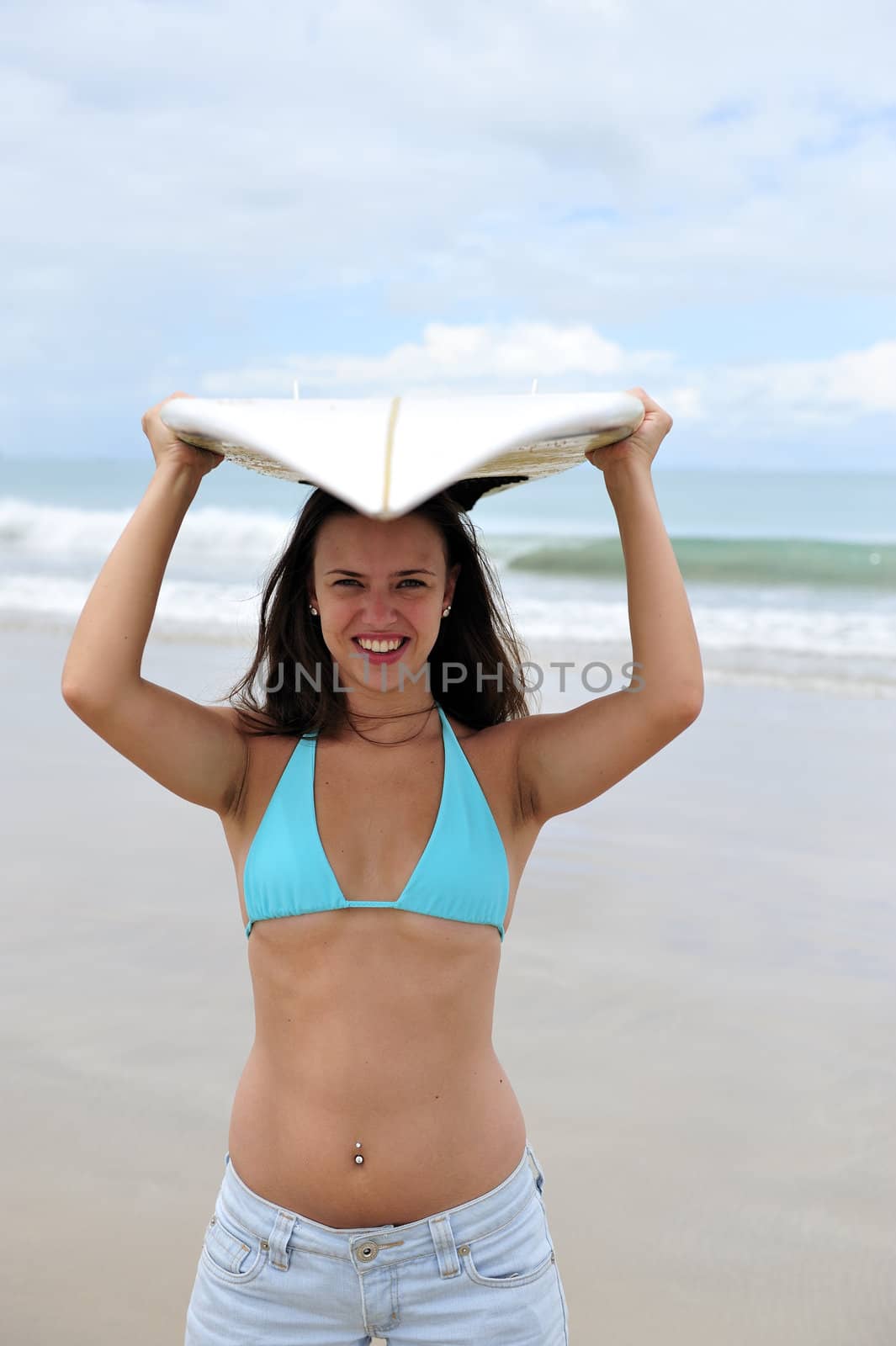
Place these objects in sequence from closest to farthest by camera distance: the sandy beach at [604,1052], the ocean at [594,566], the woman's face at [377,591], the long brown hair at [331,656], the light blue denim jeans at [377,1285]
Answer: the light blue denim jeans at [377,1285] → the woman's face at [377,591] → the long brown hair at [331,656] → the sandy beach at [604,1052] → the ocean at [594,566]

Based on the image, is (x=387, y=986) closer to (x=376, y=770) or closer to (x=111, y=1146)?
(x=376, y=770)

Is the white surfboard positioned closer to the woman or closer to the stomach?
the woman

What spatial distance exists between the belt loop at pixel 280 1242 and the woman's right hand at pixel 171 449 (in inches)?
46.5

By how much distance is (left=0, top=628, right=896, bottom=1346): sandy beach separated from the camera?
318 cm

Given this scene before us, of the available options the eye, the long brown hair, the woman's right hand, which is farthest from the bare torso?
the woman's right hand

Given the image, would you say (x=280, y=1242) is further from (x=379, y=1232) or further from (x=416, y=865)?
(x=416, y=865)

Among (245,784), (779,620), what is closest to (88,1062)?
(245,784)

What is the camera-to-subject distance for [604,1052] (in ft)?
13.9

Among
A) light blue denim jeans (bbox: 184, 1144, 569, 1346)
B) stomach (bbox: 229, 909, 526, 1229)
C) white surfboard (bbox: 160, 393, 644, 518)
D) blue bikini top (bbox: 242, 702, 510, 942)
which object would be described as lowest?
light blue denim jeans (bbox: 184, 1144, 569, 1346)

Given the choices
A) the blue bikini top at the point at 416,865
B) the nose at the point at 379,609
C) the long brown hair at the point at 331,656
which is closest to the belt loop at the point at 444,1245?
the blue bikini top at the point at 416,865

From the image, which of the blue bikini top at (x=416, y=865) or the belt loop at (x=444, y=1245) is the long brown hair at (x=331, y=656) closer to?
the blue bikini top at (x=416, y=865)

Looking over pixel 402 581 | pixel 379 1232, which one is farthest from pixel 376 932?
pixel 402 581

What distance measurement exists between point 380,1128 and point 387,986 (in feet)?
0.73

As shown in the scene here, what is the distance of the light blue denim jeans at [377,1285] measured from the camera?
1880mm
